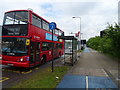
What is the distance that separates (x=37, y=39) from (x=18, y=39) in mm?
1658

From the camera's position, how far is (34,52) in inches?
304

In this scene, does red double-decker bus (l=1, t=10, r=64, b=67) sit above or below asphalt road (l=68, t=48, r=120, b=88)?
above

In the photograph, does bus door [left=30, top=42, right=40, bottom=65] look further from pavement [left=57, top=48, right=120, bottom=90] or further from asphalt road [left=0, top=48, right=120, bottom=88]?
pavement [left=57, top=48, right=120, bottom=90]

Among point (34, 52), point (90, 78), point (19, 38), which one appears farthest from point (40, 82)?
point (19, 38)

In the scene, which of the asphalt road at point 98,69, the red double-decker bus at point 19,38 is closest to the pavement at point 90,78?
the asphalt road at point 98,69

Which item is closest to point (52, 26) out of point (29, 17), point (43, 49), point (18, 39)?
point (29, 17)

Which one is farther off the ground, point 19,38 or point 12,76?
point 19,38

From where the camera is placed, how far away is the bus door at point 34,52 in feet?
24.1

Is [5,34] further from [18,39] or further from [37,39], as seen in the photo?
[37,39]

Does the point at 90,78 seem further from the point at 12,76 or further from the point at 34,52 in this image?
the point at 12,76

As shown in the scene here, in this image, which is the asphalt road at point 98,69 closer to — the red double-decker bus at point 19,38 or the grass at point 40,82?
the grass at point 40,82

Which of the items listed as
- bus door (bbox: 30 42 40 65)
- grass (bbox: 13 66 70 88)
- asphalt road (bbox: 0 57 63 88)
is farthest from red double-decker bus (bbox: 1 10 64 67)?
grass (bbox: 13 66 70 88)

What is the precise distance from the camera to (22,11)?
286 inches

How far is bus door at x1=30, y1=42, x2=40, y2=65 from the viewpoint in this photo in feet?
24.1
